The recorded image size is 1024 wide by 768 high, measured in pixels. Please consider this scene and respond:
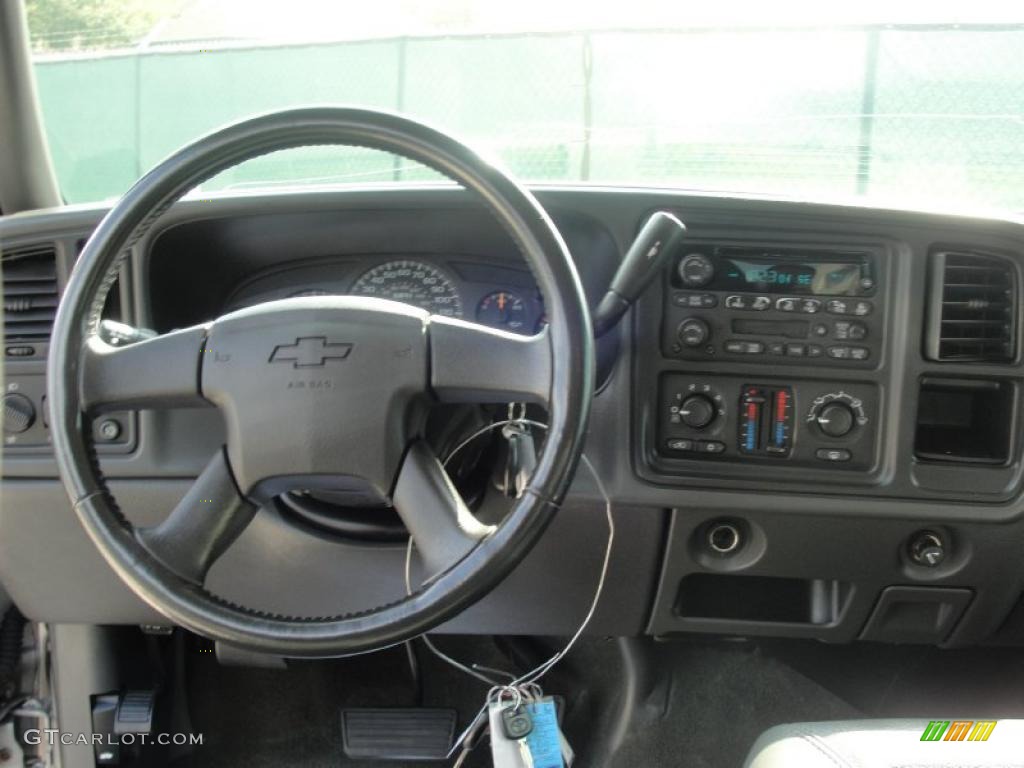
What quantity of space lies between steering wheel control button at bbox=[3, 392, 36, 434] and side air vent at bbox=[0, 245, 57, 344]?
9cm

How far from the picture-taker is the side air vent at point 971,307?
1393mm

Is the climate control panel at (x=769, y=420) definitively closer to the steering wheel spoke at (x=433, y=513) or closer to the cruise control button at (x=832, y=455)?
the cruise control button at (x=832, y=455)

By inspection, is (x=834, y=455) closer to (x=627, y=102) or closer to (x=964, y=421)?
(x=964, y=421)

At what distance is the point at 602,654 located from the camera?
1.87 metres

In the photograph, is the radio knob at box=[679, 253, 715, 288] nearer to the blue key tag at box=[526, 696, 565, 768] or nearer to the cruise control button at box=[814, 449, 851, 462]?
the cruise control button at box=[814, 449, 851, 462]

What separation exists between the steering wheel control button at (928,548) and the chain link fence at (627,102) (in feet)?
1.85

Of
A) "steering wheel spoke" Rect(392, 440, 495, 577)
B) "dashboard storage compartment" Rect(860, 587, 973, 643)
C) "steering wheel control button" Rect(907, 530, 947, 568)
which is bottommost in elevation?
"dashboard storage compartment" Rect(860, 587, 973, 643)

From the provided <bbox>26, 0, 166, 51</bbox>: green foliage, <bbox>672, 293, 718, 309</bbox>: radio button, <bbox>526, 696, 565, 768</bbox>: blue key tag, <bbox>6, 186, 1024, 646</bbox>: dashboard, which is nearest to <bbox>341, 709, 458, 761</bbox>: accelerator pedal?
<bbox>6, 186, 1024, 646</bbox>: dashboard

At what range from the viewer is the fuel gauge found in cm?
145

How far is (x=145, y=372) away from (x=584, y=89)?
1340 millimetres

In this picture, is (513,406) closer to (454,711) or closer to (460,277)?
(460,277)

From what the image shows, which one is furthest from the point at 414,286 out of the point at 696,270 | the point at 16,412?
the point at 16,412

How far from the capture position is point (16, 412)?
149cm

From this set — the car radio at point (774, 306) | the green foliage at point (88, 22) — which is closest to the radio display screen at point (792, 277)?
the car radio at point (774, 306)
